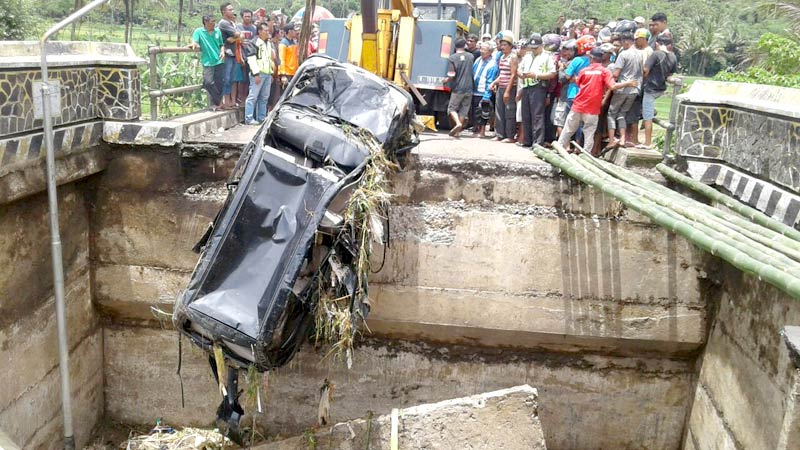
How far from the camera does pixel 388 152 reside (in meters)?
4.96

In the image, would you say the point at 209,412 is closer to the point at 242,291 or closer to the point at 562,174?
the point at 242,291

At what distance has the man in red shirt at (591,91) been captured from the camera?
6.47 metres

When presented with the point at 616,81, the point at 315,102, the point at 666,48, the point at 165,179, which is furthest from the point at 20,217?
the point at 666,48

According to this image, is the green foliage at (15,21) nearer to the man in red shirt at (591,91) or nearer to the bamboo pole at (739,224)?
the man in red shirt at (591,91)

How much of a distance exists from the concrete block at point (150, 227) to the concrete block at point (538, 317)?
1.69m

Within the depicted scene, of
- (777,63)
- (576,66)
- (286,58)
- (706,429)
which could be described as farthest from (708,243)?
(777,63)

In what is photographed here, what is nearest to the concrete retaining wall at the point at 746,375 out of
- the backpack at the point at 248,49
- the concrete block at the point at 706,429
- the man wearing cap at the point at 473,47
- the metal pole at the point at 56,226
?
the concrete block at the point at 706,429

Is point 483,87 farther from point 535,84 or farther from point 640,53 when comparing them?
point 640,53

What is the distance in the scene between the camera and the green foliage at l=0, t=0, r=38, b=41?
17172 millimetres

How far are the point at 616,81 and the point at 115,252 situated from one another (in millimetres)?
5169

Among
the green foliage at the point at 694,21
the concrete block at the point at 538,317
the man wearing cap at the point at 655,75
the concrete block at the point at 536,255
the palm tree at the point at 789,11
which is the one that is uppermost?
the green foliage at the point at 694,21

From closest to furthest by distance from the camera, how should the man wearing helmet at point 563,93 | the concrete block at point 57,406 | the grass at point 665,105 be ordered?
the concrete block at point 57,406
the man wearing helmet at point 563,93
the grass at point 665,105

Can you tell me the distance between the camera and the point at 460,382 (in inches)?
240

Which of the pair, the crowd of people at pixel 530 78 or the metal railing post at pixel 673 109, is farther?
the crowd of people at pixel 530 78
